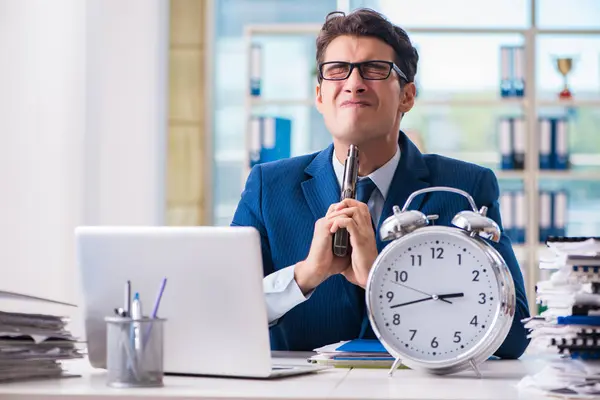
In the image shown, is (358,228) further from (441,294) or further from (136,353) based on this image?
(136,353)

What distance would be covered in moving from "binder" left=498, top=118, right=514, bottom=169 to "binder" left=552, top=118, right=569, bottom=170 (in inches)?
8.9

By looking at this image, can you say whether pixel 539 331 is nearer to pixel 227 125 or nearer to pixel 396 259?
pixel 396 259

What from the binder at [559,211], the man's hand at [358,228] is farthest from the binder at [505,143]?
the man's hand at [358,228]

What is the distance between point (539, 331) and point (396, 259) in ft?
0.93

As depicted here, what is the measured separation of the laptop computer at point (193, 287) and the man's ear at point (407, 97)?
942 millimetres

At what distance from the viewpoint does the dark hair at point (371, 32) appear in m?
2.35

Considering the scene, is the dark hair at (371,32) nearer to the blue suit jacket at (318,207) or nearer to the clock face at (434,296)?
the blue suit jacket at (318,207)

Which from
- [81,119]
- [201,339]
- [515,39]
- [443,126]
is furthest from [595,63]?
[201,339]

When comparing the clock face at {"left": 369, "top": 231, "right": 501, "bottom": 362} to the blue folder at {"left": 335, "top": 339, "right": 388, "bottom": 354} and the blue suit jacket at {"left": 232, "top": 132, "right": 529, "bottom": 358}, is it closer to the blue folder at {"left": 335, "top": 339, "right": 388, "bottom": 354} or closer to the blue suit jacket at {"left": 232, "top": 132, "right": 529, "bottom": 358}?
the blue folder at {"left": 335, "top": 339, "right": 388, "bottom": 354}

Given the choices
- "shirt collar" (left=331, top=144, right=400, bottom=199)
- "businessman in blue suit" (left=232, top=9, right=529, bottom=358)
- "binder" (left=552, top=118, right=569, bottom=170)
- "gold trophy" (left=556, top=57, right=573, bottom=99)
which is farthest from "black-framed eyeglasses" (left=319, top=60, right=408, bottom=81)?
"gold trophy" (left=556, top=57, right=573, bottom=99)

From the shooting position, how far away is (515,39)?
548 cm

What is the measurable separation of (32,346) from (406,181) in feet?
3.59

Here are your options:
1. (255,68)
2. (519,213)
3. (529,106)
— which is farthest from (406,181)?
(255,68)

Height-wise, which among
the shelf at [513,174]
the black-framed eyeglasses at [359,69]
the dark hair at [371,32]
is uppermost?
the dark hair at [371,32]
